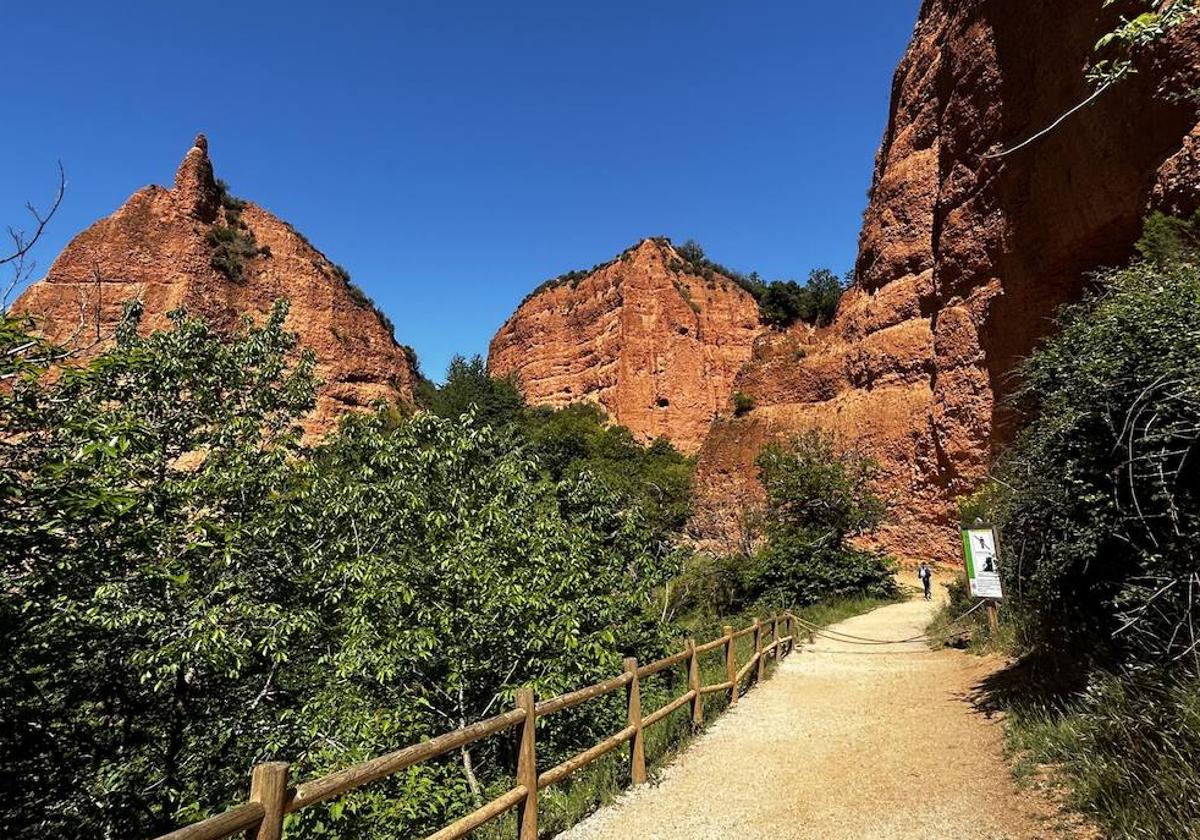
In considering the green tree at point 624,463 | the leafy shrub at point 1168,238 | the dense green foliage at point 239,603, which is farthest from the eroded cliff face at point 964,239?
the dense green foliage at point 239,603

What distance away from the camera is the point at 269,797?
2979mm

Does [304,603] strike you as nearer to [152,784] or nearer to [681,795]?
[152,784]

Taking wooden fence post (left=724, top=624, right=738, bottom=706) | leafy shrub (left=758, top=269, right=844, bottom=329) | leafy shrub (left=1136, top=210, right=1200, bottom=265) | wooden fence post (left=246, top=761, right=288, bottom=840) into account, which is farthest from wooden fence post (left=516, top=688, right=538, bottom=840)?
leafy shrub (left=758, top=269, right=844, bottom=329)

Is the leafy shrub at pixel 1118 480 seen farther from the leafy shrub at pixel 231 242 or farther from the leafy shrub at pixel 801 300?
the leafy shrub at pixel 801 300

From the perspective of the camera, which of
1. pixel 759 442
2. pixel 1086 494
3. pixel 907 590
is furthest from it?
pixel 759 442

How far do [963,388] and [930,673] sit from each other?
21.6 m

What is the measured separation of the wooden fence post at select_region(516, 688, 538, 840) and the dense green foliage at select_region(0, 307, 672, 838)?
1.42 meters

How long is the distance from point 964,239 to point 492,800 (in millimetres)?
30961

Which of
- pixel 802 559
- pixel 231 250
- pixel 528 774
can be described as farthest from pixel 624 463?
pixel 528 774

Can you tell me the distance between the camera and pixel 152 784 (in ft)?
23.6

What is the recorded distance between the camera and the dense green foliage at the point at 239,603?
6.28m

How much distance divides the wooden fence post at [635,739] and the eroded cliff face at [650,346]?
48505 mm

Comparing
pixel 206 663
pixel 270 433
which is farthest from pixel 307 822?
pixel 270 433

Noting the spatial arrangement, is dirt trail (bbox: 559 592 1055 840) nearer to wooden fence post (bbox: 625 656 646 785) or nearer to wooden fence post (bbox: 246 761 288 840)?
wooden fence post (bbox: 625 656 646 785)
